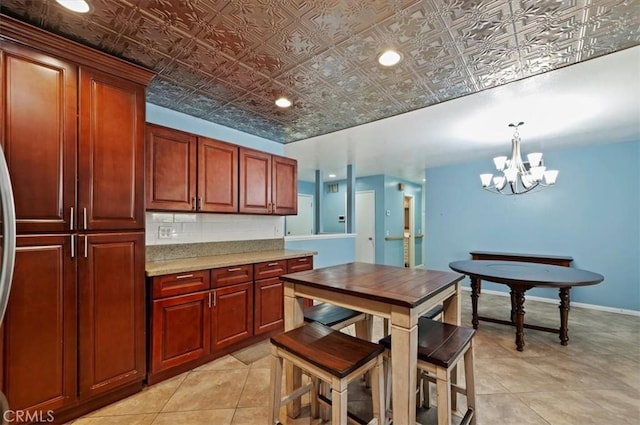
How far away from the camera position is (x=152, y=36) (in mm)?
1694

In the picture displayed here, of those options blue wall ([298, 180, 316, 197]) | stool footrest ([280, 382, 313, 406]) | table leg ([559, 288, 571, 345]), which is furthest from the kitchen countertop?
blue wall ([298, 180, 316, 197])

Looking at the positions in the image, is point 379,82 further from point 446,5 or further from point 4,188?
point 4,188

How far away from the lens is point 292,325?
178 cm

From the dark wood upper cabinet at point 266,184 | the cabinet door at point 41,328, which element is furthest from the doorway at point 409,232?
the cabinet door at point 41,328

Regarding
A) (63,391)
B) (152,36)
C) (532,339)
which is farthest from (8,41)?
(532,339)

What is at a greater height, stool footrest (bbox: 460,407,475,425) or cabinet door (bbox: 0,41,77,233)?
cabinet door (bbox: 0,41,77,233)

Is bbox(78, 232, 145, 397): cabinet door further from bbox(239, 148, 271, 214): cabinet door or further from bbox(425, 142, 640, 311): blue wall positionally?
bbox(425, 142, 640, 311): blue wall

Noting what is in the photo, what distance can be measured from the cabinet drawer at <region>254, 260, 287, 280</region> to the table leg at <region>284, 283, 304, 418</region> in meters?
1.08

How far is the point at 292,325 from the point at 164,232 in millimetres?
1689

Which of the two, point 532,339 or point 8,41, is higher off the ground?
point 8,41

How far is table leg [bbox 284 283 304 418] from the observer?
176 cm

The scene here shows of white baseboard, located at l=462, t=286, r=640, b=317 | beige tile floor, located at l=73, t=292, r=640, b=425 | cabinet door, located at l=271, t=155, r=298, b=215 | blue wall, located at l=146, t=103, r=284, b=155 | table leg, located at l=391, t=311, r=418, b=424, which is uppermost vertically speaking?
blue wall, located at l=146, t=103, r=284, b=155

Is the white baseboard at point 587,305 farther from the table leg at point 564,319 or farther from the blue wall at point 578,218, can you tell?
the table leg at point 564,319

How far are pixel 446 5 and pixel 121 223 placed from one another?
2.40 m
